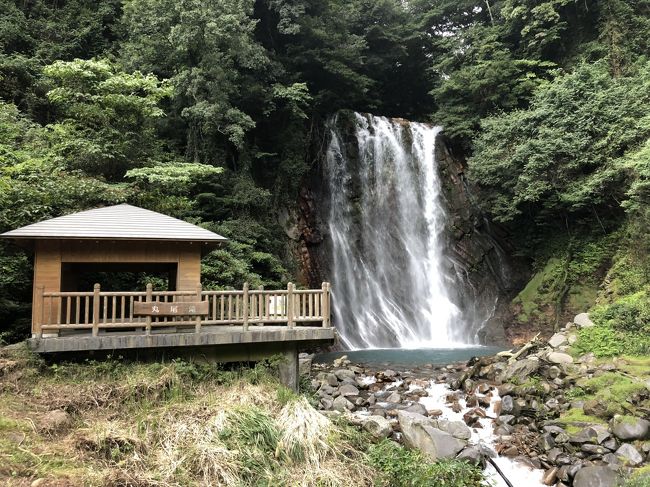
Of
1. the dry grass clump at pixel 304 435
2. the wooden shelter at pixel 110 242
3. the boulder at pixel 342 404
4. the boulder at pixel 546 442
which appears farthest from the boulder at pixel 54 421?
the boulder at pixel 546 442

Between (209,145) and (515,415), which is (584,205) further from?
(209,145)

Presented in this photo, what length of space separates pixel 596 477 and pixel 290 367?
5.75 m

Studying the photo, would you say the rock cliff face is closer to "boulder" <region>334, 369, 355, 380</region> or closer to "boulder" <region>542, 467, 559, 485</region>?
"boulder" <region>334, 369, 355, 380</region>

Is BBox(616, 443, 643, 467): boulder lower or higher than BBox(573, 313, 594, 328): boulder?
lower

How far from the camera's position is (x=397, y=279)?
23172 mm

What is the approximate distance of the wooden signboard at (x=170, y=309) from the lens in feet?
28.8

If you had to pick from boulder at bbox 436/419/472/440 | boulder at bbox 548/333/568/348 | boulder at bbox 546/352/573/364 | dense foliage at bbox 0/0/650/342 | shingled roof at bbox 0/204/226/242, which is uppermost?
dense foliage at bbox 0/0/650/342

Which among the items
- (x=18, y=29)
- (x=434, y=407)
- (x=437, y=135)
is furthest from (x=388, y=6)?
(x=434, y=407)

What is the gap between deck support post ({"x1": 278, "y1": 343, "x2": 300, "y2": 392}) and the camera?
9.43 metres

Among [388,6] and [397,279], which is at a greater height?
[388,6]

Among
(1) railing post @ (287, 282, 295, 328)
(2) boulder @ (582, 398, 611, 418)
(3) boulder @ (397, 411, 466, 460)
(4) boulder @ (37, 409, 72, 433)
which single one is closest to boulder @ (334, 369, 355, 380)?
(1) railing post @ (287, 282, 295, 328)

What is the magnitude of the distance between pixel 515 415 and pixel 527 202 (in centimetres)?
1479

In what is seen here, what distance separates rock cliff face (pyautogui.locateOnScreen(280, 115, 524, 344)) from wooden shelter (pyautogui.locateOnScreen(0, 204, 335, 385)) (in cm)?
1171

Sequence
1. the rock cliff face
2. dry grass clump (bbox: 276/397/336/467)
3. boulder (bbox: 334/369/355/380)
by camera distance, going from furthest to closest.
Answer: the rock cliff face, boulder (bbox: 334/369/355/380), dry grass clump (bbox: 276/397/336/467)
